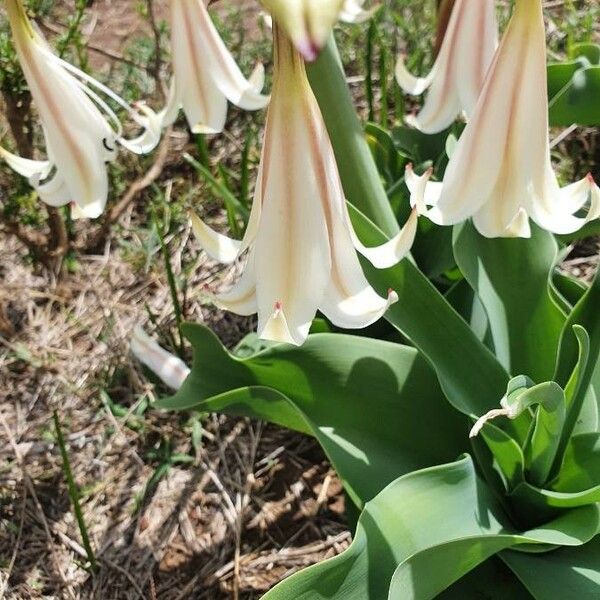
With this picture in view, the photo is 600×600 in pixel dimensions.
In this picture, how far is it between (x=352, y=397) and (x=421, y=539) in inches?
10.0

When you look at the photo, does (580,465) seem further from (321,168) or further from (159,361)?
(159,361)

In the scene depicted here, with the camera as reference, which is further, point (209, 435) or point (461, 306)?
point (209, 435)

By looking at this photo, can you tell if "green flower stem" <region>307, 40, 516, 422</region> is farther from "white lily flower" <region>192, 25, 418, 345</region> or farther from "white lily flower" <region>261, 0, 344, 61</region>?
"white lily flower" <region>261, 0, 344, 61</region>

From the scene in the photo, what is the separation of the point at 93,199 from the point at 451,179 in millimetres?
436

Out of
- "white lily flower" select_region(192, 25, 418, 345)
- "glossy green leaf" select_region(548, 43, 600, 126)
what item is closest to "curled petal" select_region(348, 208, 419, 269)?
"white lily flower" select_region(192, 25, 418, 345)

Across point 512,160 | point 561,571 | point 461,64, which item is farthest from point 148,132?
point 561,571

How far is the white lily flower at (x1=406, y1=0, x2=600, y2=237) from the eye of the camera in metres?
0.77

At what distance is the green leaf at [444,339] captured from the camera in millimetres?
1127

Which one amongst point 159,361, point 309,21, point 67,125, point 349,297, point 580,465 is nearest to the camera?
point 309,21

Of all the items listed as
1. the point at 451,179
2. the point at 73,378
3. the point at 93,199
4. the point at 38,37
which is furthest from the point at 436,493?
the point at 73,378

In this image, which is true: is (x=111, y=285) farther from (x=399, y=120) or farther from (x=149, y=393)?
(x=399, y=120)

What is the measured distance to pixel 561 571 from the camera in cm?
107

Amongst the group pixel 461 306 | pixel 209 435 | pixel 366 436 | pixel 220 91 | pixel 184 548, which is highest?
pixel 220 91

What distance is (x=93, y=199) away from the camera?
1038 millimetres
